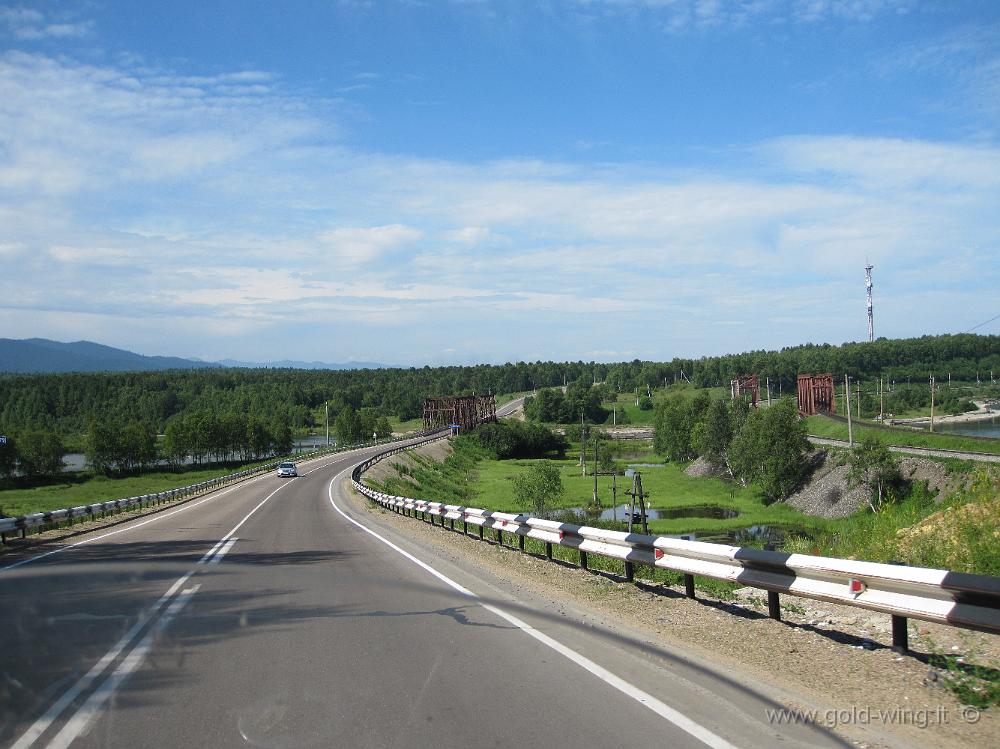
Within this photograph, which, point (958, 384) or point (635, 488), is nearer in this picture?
point (635, 488)

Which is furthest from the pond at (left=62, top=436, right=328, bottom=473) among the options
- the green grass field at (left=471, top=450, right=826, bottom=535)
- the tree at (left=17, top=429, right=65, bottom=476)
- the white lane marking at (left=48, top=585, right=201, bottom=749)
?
the white lane marking at (left=48, top=585, right=201, bottom=749)

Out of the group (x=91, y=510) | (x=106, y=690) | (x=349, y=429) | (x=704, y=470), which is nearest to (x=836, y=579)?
(x=106, y=690)

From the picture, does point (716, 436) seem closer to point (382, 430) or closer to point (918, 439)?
point (918, 439)

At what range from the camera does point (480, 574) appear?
13523mm

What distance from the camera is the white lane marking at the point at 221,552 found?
1540 cm

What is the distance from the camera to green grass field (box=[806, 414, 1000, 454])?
56041 millimetres

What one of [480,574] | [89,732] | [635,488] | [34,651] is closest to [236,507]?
[635,488]

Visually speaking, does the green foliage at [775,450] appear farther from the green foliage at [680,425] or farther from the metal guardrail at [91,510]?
the metal guardrail at [91,510]

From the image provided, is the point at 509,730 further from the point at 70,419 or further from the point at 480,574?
the point at 70,419

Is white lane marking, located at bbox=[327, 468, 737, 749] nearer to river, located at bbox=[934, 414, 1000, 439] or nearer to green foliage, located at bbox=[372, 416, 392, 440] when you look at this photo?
river, located at bbox=[934, 414, 1000, 439]

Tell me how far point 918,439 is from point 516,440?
77.9 metres

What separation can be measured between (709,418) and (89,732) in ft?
315

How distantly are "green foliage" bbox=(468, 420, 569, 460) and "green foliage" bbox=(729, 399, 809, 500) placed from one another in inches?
2226

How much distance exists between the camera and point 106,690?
6.46 meters
